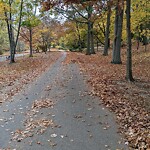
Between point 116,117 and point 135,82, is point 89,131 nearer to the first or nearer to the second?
point 116,117

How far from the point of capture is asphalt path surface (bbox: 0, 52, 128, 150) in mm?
5762

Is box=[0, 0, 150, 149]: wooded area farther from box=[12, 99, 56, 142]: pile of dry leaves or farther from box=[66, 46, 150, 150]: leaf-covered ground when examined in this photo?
box=[12, 99, 56, 142]: pile of dry leaves

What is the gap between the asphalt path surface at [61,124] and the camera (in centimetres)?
576

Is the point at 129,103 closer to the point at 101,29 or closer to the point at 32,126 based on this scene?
the point at 32,126

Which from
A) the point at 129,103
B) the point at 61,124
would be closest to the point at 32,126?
the point at 61,124

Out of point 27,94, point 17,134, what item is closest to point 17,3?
point 27,94

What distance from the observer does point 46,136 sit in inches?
244

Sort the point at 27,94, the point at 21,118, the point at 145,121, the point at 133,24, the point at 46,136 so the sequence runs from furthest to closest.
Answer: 1. the point at 133,24
2. the point at 27,94
3. the point at 21,118
4. the point at 145,121
5. the point at 46,136

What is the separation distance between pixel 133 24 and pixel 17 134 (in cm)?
2283

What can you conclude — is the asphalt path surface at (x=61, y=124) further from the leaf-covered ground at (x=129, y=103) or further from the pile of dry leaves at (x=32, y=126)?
the leaf-covered ground at (x=129, y=103)

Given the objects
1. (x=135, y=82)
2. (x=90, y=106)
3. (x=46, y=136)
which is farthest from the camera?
(x=135, y=82)

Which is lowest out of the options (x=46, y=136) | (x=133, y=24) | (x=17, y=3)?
(x=46, y=136)

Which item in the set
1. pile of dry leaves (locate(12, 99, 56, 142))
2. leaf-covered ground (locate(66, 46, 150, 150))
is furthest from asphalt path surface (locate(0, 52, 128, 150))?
leaf-covered ground (locate(66, 46, 150, 150))

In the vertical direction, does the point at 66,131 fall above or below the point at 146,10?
below
